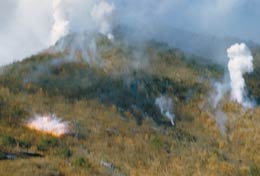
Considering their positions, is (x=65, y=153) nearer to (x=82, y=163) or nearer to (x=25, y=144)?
(x=25, y=144)

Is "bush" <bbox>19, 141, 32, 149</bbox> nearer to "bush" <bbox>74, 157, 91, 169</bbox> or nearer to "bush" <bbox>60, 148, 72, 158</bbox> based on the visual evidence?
"bush" <bbox>60, 148, 72, 158</bbox>

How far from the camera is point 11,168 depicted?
12656 cm

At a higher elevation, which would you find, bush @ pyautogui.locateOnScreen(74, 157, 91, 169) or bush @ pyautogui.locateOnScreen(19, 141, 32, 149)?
bush @ pyautogui.locateOnScreen(19, 141, 32, 149)

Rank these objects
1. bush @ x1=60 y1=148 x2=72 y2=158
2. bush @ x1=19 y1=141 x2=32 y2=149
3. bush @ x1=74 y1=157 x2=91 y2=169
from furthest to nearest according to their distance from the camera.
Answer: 1. bush @ x1=19 y1=141 x2=32 y2=149
2. bush @ x1=60 y1=148 x2=72 y2=158
3. bush @ x1=74 y1=157 x2=91 y2=169

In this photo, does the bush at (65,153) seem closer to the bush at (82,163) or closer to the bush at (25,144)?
the bush at (82,163)

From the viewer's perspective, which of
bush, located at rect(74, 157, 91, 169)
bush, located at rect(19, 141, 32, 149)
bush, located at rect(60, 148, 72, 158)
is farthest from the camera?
bush, located at rect(19, 141, 32, 149)

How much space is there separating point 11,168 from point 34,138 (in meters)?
73.7

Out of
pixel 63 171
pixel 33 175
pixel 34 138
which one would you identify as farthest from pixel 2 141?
pixel 33 175

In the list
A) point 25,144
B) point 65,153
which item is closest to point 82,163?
point 65,153

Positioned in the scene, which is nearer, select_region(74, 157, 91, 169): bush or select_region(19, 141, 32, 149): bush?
select_region(74, 157, 91, 169): bush

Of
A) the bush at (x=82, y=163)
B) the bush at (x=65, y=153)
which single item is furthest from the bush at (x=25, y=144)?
the bush at (x=82, y=163)

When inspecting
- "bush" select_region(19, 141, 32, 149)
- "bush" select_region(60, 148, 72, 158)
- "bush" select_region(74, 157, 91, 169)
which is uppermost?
"bush" select_region(19, 141, 32, 149)

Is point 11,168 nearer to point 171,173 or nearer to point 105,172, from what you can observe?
point 105,172

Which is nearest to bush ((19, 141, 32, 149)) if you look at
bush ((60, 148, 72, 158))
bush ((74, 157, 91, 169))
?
bush ((60, 148, 72, 158))
